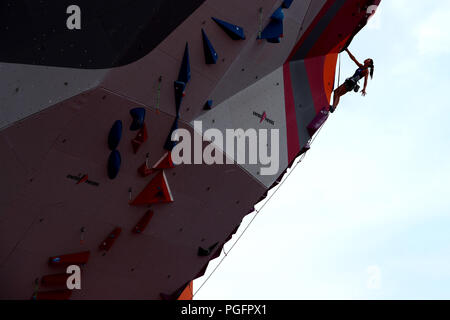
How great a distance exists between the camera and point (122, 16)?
8.30m

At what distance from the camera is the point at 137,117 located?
350 inches

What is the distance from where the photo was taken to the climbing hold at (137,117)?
29.1ft

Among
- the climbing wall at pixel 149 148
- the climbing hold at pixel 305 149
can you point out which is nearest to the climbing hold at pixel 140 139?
the climbing wall at pixel 149 148

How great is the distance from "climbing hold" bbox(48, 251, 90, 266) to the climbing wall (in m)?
0.02

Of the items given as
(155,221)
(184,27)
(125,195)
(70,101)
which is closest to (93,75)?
(70,101)

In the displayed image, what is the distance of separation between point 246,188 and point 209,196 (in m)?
0.95

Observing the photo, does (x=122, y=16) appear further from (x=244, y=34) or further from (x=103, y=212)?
(x=103, y=212)

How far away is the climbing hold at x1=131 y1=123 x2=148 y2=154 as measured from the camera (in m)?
9.12

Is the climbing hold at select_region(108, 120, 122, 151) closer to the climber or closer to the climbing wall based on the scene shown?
the climbing wall

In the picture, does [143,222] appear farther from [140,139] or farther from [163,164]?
[140,139]

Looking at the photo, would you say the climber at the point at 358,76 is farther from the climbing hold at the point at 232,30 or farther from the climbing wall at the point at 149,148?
the climbing hold at the point at 232,30

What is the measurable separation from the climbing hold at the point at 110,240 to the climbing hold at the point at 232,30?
3.71m

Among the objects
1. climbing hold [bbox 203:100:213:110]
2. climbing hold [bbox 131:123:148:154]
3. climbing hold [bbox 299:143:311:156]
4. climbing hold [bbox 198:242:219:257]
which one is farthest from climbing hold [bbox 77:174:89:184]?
climbing hold [bbox 299:143:311:156]

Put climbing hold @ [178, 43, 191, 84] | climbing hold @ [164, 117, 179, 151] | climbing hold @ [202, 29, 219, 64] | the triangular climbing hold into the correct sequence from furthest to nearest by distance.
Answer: the triangular climbing hold
climbing hold @ [164, 117, 179, 151]
climbing hold @ [202, 29, 219, 64]
climbing hold @ [178, 43, 191, 84]
